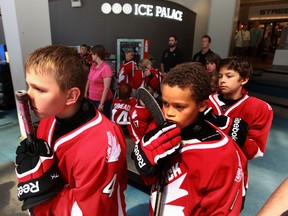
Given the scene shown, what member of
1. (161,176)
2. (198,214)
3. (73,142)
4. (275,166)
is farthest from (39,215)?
(275,166)

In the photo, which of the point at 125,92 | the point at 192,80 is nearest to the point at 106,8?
the point at 125,92

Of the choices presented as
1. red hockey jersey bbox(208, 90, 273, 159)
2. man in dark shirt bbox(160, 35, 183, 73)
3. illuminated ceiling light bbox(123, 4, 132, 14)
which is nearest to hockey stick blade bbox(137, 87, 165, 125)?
red hockey jersey bbox(208, 90, 273, 159)

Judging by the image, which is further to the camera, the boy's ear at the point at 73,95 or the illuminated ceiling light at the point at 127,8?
the illuminated ceiling light at the point at 127,8

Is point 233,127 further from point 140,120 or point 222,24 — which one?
point 222,24

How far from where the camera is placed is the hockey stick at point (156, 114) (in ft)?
2.58

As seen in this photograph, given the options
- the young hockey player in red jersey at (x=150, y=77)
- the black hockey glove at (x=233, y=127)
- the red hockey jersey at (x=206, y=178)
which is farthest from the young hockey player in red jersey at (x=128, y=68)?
the red hockey jersey at (x=206, y=178)

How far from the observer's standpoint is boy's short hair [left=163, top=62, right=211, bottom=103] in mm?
798

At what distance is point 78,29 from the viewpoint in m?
5.57

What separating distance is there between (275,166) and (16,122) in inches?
160

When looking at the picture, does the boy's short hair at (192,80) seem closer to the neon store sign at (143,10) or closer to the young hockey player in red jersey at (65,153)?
the young hockey player in red jersey at (65,153)

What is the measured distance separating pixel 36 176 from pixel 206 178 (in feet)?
1.83

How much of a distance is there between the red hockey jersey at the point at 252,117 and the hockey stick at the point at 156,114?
2.04ft

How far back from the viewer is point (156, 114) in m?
0.80

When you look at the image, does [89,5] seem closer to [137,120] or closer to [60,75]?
[137,120]
